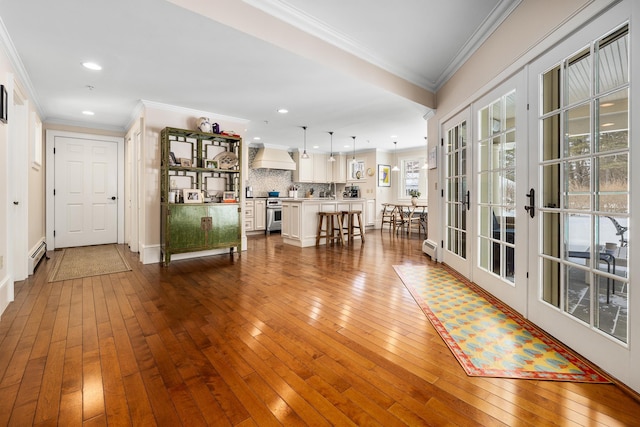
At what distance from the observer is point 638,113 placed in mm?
1428

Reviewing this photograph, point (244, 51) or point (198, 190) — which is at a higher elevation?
point (244, 51)

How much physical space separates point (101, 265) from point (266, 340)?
3.48m

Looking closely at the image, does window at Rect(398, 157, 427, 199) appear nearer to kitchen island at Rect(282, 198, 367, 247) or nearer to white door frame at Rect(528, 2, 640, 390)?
kitchen island at Rect(282, 198, 367, 247)

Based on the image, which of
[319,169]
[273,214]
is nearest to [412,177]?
[319,169]

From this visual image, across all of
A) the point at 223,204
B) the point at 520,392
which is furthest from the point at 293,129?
the point at 520,392

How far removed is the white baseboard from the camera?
2.49m

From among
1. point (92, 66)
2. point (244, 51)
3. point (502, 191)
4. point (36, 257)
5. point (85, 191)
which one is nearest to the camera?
point (502, 191)

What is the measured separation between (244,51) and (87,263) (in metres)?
3.74

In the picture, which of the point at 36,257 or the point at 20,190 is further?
the point at 36,257

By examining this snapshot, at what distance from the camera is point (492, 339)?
1992 mm

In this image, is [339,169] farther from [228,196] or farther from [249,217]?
[228,196]

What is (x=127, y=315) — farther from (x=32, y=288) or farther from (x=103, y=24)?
(x=103, y=24)

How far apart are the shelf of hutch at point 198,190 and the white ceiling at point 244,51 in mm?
600

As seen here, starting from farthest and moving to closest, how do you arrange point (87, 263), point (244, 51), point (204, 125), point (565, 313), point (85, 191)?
point (85, 191), point (204, 125), point (87, 263), point (244, 51), point (565, 313)
